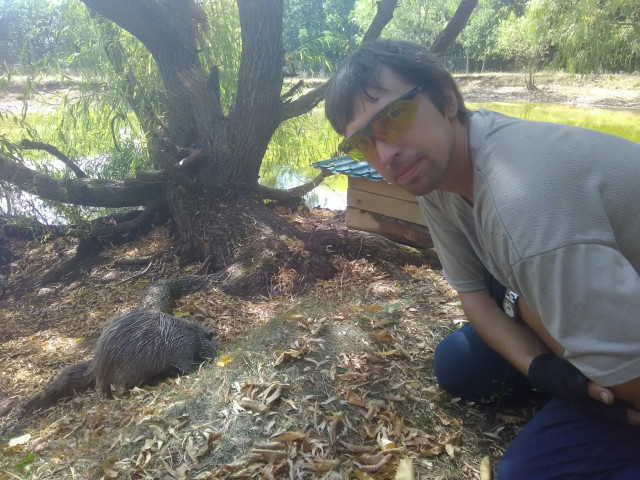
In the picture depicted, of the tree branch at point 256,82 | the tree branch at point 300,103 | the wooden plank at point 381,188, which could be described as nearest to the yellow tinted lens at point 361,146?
the wooden plank at point 381,188

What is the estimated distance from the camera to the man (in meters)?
1.25

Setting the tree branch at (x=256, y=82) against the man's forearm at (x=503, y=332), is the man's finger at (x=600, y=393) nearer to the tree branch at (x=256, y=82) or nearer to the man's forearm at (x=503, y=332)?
the man's forearm at (x=503, y=332)

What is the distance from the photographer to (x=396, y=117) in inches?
64.1

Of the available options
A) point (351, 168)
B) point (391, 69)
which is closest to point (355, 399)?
point (391, 69)

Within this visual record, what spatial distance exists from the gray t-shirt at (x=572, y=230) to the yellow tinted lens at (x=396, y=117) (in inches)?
10.1

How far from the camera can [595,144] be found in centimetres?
142

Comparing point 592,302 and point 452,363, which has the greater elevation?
point 592,302

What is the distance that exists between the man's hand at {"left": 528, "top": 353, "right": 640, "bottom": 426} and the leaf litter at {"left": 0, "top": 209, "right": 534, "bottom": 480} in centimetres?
60

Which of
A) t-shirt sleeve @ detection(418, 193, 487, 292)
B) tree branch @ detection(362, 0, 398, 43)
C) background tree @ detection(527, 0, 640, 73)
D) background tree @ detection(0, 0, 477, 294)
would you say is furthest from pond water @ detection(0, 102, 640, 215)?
t-shirt sleeve @ detection(418, 193, 487, 292)

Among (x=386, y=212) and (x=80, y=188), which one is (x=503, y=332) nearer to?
(x=386, y=212)

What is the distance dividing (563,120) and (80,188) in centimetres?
1155

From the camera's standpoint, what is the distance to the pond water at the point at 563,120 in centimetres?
939

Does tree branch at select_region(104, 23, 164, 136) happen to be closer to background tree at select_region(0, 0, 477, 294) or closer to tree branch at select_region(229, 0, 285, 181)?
background tree at select_region(0, 0, 477, 294)

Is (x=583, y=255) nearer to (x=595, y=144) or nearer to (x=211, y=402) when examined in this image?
(x=595, y=144)
